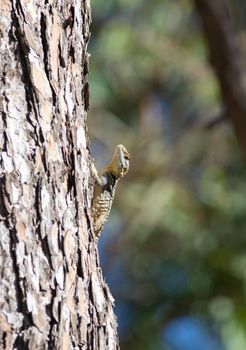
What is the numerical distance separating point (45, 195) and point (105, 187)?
2.88 ft

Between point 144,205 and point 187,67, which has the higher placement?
point 187,67

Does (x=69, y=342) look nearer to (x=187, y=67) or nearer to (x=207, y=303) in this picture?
(x=207, y=303)

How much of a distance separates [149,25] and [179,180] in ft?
3.56

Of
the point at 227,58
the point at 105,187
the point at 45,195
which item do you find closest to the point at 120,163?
the point at 105,187

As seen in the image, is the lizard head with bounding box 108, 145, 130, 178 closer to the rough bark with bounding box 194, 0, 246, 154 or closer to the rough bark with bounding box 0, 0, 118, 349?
the rough bark with bounding box 0, 0, 118, 349

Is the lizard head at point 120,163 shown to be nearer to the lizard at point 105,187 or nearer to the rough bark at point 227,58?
the lizard at point 105,187

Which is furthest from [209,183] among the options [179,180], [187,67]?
[187,67]

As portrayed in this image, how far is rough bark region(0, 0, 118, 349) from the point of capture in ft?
5.98

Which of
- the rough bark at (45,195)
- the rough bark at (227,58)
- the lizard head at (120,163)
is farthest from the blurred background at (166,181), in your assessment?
the rough bark at (45,195)

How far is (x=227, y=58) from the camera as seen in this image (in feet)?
15.4

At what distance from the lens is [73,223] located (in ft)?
6.48

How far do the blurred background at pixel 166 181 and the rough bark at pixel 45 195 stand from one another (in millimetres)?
3987

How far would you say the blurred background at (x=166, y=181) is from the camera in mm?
6281

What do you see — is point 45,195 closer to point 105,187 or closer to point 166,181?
point 105,187
